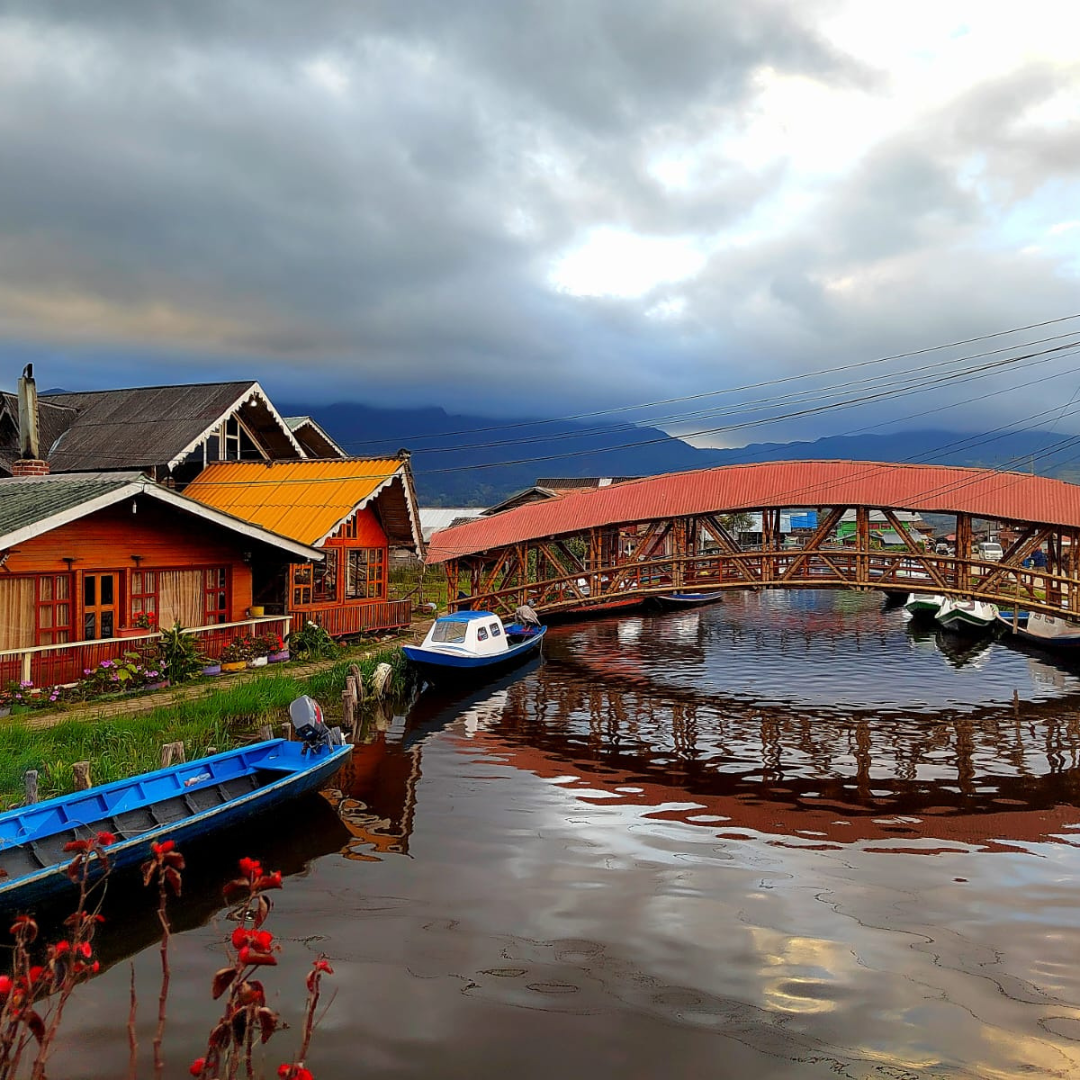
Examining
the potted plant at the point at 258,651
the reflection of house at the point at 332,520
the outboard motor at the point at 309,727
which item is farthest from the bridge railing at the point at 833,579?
the outboard motor at the point at 309,727

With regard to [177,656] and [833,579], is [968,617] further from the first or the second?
[177,656]

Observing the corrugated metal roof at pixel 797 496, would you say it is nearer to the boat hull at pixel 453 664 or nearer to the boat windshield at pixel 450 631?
the boat hull at pixel 453 664

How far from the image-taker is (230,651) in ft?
76.0

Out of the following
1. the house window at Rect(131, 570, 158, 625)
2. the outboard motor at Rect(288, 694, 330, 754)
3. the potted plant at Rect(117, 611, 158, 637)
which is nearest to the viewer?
the outboard motor at Rect(288, 694, 330, 754)

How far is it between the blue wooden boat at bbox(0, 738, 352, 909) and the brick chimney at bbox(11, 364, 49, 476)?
15858mm

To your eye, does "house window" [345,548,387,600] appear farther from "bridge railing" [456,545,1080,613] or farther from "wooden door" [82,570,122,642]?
"wooden door" [82,570,122,642]

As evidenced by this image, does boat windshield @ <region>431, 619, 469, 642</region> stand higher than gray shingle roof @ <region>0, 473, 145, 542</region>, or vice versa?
gray shingle roof @ <region>0, 473, 145, 542</region>

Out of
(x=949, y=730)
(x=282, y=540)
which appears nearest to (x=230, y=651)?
(x=282, y=540)

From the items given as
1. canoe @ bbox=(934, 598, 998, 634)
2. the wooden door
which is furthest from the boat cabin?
canoe @ bbox=(934, 598, 998, 634)

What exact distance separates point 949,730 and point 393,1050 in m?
18.5

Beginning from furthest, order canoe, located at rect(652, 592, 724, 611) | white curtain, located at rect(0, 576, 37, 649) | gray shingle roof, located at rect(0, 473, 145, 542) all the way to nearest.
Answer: canoe, located at rect(652, 592, 724, 611), white curtain, located at rect(0, 576, 37, 649), gray shingle roof, located at rect(0, 473, 145, 542)

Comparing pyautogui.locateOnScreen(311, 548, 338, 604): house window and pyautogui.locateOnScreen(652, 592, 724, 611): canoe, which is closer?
pyautogui.locateOnScreen(311, 548, 338, 604): house window

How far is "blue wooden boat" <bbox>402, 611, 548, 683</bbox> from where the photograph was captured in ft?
83.8

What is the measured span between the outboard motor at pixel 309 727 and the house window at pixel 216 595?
30.3 ft
